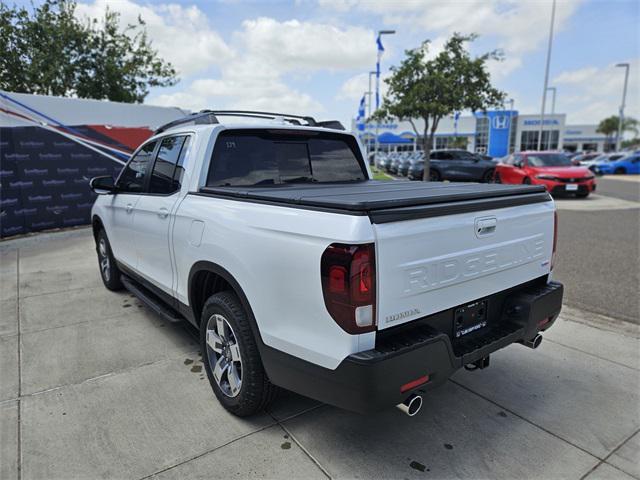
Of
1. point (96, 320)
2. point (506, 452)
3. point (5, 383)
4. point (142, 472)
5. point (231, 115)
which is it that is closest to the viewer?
point (142, 472)

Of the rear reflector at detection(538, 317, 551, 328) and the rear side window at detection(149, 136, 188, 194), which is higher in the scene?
the rear side window at detection(149, 136, 188, 194)

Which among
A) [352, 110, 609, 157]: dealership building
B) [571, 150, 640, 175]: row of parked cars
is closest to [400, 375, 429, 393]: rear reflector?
[571, 150, 640, 175]: row of parked cars

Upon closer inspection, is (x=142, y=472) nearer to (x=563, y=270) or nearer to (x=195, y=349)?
(x=195, y=349)

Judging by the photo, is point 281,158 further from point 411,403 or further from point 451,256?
point 411,403

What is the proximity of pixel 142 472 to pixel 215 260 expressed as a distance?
1.24 m

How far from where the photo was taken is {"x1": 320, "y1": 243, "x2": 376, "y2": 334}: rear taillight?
195 cm

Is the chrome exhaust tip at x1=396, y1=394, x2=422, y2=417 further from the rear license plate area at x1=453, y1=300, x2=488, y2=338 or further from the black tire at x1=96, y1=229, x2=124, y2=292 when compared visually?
the black tire at x1=96, y1=229, x2=124, y2=292

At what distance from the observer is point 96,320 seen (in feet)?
15.2

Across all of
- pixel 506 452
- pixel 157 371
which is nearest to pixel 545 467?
pixel 506 452

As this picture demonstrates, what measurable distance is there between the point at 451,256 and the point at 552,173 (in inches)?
563

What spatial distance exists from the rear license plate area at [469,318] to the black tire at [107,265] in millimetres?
4224

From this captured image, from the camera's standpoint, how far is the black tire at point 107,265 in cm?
528

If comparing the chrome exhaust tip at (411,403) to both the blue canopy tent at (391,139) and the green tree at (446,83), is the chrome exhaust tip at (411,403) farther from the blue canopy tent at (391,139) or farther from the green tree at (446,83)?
the blue canopy tent at (391,139)

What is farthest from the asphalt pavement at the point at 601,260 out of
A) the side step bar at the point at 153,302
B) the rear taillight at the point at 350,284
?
the side step bar at the point at 153,302
